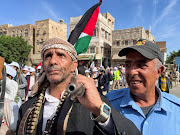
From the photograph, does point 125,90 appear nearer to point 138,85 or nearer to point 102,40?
point 138,85

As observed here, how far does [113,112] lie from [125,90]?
70 cm

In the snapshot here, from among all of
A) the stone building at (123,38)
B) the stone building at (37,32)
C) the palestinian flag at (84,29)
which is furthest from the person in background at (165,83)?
the stone building at (37,32)

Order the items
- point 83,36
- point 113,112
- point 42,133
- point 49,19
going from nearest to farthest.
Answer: point 113,112
point 42,133
point 83,36
point 49,19

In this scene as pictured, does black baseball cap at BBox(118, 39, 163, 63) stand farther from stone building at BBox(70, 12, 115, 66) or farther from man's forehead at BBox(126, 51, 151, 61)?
stone building at BBox(70, 12, 115, 66)

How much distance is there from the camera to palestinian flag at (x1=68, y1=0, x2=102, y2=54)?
239 cm

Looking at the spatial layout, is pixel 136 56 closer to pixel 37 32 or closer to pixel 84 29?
pixel 84 29

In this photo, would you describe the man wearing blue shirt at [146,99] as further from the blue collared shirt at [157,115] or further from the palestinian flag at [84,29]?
the palestinian flag at [84,29]

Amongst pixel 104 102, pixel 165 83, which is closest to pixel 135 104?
pixel 104 102

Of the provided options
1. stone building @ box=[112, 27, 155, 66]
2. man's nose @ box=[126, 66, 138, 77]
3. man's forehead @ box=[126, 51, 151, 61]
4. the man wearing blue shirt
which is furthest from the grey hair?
stone building @ box=[112, 27, 155, 66]

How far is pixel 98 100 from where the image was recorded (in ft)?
3.17

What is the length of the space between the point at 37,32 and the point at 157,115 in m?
37.9

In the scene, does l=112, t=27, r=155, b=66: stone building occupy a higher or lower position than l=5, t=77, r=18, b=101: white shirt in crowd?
higher

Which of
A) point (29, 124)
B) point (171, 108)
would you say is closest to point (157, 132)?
point (171, 108)

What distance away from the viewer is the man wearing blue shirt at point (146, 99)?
129 cm
